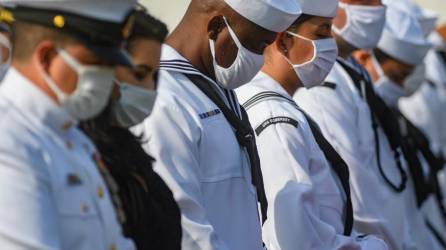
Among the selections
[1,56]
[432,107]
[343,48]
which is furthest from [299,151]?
[432,107]

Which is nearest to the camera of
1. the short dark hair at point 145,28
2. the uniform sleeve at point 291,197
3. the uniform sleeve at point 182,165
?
the short dark hair at point 145,28

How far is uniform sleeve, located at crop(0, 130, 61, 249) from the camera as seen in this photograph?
10.6 feet

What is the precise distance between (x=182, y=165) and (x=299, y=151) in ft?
3.04

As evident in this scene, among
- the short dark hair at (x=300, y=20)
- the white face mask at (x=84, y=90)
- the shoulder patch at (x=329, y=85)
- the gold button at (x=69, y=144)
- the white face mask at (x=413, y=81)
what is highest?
the white face mask at (x=84, y=90)

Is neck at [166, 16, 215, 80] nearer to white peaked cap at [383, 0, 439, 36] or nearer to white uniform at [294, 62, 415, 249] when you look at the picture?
white uniform at [294, 62, 415, 249]

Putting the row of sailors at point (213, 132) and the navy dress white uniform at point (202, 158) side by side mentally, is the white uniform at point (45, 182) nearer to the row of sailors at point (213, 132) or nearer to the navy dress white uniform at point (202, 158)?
the row of sailors at point (213, 132)

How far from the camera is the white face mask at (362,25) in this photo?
7.25 meters

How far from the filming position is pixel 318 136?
582cm

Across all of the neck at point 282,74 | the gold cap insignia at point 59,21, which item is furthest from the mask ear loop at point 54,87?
the neck at point 282,74

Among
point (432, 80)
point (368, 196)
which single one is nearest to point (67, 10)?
point (368, 196)

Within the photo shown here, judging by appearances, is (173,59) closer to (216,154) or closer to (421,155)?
(216,154)

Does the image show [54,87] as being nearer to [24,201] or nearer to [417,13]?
[24,201]

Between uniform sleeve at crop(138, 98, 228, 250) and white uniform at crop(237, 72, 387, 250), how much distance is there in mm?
661

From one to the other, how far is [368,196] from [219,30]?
6.76 ft
